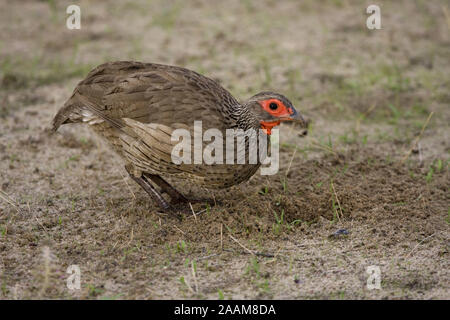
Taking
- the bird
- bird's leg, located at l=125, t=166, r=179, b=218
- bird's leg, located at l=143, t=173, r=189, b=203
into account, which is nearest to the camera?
the bird

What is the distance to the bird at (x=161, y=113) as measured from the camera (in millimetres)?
4406

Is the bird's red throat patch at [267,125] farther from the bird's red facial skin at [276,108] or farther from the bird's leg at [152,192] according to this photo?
the bird's leg at [152,192]

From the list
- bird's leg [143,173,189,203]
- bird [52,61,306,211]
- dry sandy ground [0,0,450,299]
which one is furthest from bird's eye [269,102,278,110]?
bird's leg [143,173,189,203]

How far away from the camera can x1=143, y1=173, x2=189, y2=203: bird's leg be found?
Result: 495cm

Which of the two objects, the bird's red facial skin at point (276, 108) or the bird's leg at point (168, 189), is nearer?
the bird's red facial skin at point (276, 108)

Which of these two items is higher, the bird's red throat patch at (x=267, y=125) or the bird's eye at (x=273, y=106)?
the bird's eye at (x=273, y=106)

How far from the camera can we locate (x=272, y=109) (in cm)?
463

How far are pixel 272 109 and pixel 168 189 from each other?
108cm

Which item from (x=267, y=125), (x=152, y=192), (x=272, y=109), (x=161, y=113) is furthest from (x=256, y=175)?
(x=161, y=113)

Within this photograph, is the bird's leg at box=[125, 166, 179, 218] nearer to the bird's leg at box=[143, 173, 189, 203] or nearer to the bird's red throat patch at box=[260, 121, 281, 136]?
the bird's leg at box=[143, 173, 189, 203]

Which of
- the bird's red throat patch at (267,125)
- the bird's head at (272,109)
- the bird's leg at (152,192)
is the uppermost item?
the bird's head at (272,109)

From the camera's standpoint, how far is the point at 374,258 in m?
4.21

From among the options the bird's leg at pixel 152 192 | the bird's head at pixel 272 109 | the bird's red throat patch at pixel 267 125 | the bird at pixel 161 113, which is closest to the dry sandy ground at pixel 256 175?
the bird's leg at pixel 152 192
